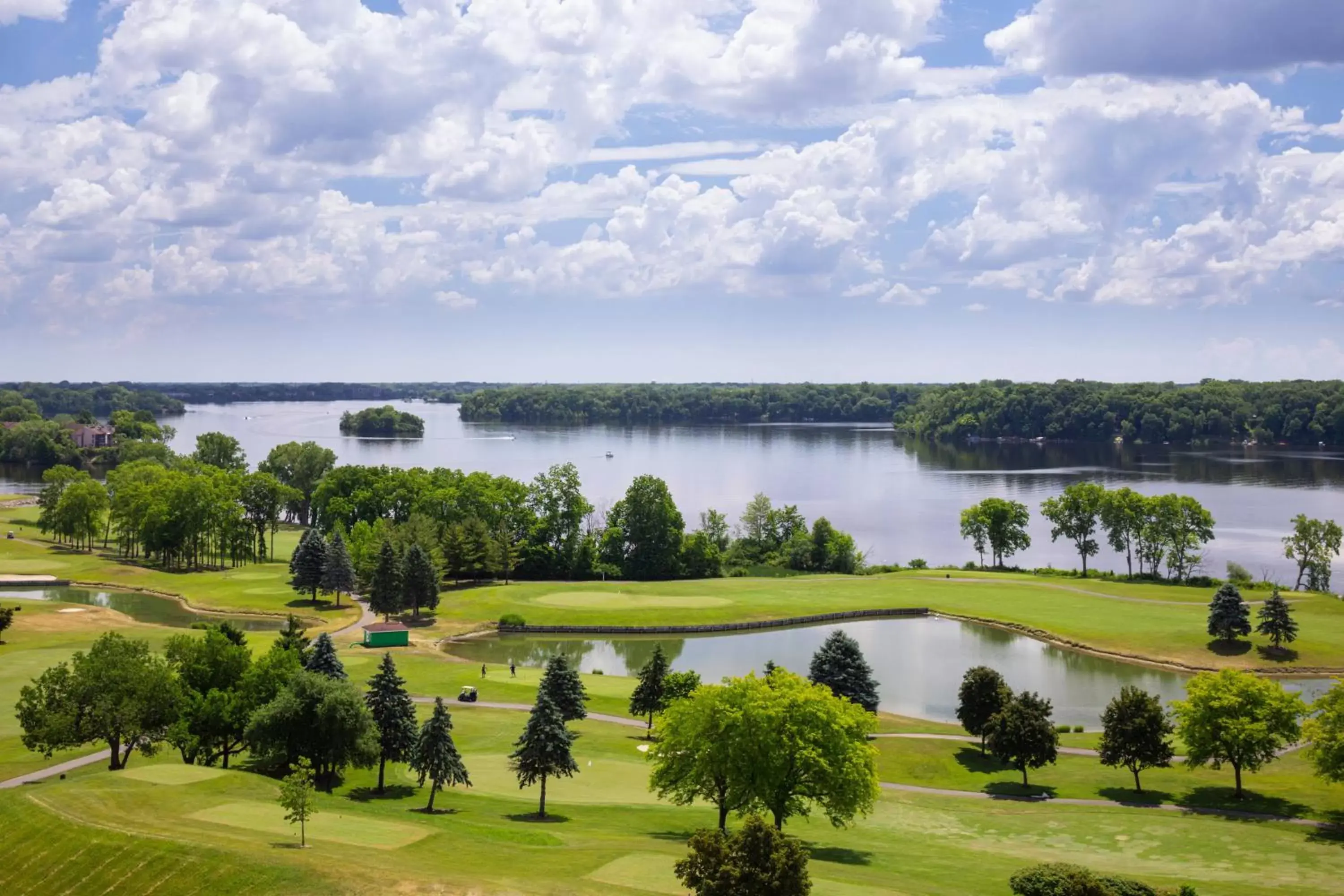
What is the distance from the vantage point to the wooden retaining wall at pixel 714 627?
7400 cm

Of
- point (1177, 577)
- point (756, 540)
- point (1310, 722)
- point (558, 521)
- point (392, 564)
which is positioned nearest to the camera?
point (1310, 722)

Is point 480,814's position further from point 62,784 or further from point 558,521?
point 558,521

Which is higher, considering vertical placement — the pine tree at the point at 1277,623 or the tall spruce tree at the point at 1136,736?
the pine tree at the point at 1277,623

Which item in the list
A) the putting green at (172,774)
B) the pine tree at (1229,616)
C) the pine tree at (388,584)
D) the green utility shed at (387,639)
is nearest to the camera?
the putting green at (172,774)

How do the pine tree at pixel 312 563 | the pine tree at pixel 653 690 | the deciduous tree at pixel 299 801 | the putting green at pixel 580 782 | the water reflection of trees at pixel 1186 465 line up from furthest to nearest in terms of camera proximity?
the water reflection of trees at pixel 1186 465 < the pine tree at pixel 312 563 < the pine tree at pixel 653 690 < the putting green at pixel 580 782 < the deciduous tree at pixel 299 801

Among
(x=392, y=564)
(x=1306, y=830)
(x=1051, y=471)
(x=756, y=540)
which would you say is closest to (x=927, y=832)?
(x=1306, y=830)

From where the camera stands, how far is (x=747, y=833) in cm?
2362

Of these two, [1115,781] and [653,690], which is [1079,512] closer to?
[1115,781]

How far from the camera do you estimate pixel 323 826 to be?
30.1 meters

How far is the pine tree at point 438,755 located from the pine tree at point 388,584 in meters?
38.6

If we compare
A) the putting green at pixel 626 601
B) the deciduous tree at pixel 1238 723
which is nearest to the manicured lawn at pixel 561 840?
the deciduous tree at pixel 1238 723

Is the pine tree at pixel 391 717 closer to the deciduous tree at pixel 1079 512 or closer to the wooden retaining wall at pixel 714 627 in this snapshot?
the wooden retaining wall at pixel 714 627

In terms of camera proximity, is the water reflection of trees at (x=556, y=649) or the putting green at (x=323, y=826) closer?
the putting green at (x=323, y=826)

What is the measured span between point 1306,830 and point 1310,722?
5684 mm
